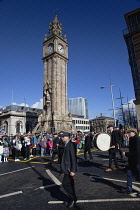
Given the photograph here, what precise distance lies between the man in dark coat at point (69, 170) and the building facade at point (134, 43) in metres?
20.5

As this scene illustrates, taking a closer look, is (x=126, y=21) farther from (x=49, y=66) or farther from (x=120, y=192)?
(x=120, y=192)

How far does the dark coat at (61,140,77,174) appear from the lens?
369 centimetres

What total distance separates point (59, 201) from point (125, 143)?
1542cm

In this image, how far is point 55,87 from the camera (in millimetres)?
30281

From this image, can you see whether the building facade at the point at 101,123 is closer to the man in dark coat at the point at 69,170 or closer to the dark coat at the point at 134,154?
the dark coat at the point at 134,154

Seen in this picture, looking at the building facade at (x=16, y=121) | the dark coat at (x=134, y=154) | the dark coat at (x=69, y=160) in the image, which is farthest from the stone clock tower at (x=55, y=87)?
the dark coat at (x=69, y=160)

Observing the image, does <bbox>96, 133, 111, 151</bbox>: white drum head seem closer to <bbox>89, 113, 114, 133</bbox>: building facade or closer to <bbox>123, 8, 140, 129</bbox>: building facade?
<bbox>123, 8, 140, 129</bbox>: building facade

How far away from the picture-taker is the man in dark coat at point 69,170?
3.53 meters

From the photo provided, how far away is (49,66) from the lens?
3209 cm

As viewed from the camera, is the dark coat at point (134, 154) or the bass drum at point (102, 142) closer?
the dark coat at point (134, 154)

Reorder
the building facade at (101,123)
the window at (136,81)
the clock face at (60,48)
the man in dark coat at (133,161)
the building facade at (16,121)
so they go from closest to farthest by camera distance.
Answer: the man in dark coat at (133,161) < the window at (136,81) < the clock face at (60,48) < the building facade at (16,121) < the building facade at (101,123)

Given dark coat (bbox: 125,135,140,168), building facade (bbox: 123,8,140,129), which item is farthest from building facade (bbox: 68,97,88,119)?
dark coat (bbox: 125,135,140,168)

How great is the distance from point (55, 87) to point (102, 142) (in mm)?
24354

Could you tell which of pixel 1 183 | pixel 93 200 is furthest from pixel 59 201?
pixel 1 183
